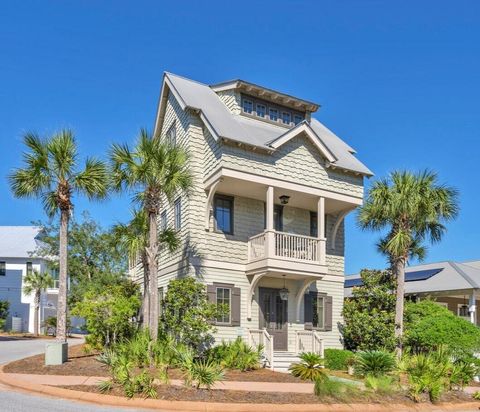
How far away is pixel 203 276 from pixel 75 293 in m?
19.4

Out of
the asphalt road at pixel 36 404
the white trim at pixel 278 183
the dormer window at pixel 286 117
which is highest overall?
the dormer window at pixel 286 117

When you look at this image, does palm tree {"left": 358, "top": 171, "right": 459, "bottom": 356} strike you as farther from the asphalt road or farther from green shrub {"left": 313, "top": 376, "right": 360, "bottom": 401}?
the asphalt road

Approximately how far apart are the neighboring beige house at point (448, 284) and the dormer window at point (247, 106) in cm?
1177

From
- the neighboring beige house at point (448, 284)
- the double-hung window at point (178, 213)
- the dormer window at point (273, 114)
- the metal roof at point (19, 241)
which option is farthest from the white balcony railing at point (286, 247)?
the metal roof at point (19, 241)

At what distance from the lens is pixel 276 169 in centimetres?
1961

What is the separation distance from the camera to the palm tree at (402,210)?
20.9 metres

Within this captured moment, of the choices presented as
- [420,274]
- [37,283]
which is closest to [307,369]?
[420,274]

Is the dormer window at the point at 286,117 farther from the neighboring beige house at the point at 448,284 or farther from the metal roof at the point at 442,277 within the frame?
the metal roof at the point at 442,277

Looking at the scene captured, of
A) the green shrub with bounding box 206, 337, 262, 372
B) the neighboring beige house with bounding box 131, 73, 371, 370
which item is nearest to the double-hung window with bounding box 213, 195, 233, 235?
the neighboring beige house with bounding box 131, 73, 371, 370

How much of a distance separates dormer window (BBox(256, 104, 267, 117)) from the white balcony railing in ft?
19.1

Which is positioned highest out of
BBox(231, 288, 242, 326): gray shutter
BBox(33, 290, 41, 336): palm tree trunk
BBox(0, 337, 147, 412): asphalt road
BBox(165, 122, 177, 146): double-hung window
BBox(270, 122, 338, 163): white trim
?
BBox(165, 122, 177, 146): double-hung window

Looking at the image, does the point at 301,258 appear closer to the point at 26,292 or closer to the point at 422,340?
the point at 422,340

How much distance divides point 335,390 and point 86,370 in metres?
6.75

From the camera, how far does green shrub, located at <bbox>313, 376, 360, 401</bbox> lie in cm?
1202
